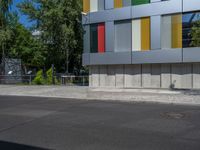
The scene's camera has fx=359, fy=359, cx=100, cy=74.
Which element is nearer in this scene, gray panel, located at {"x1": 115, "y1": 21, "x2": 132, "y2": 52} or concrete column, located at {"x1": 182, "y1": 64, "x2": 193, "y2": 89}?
concrete column, located at {"x1": 182, "y1": 64, "x2": 193, "y2": 89}

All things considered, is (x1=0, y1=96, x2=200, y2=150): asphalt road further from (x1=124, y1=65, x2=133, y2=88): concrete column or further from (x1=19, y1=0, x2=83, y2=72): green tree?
(x1=19, y1=0, x2=83, y2=72): green tree

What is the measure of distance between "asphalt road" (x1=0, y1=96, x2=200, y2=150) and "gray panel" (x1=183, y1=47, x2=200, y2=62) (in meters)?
10.9

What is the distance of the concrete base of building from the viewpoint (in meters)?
25.2

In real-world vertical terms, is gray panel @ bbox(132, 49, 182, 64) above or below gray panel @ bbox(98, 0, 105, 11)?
below

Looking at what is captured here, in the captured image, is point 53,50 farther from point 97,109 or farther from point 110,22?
point 97,109

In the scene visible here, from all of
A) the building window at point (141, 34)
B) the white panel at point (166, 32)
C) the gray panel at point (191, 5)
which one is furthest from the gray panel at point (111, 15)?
the gray panel at point (191, 5)

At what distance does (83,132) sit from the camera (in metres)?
9.45

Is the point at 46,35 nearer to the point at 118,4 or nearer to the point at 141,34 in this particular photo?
the point at 118,4

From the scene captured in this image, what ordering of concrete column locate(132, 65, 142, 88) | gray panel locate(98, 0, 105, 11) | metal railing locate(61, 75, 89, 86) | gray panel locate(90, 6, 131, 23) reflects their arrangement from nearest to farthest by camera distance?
concrete column locate(132, 65, 142, 88)
gray panel locate(90, 6, 131, 23)
gray panel locate(98, 0, 105, 11)
metal railing locate(61, 75, 89, 86)

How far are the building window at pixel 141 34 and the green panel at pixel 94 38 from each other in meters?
3.47

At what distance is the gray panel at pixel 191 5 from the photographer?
2425 cm

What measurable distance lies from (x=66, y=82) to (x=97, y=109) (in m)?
20.2

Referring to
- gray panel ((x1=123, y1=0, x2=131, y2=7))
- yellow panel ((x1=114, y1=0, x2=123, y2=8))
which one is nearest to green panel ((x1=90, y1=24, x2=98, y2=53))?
yellow panel ((x1=114, y1=0, x2=123, y2=8))

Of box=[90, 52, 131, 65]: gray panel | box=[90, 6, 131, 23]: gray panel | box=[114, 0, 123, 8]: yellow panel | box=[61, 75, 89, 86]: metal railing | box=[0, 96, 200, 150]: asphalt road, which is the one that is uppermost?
box=[114, 0, 123, 8]: yellow panel
